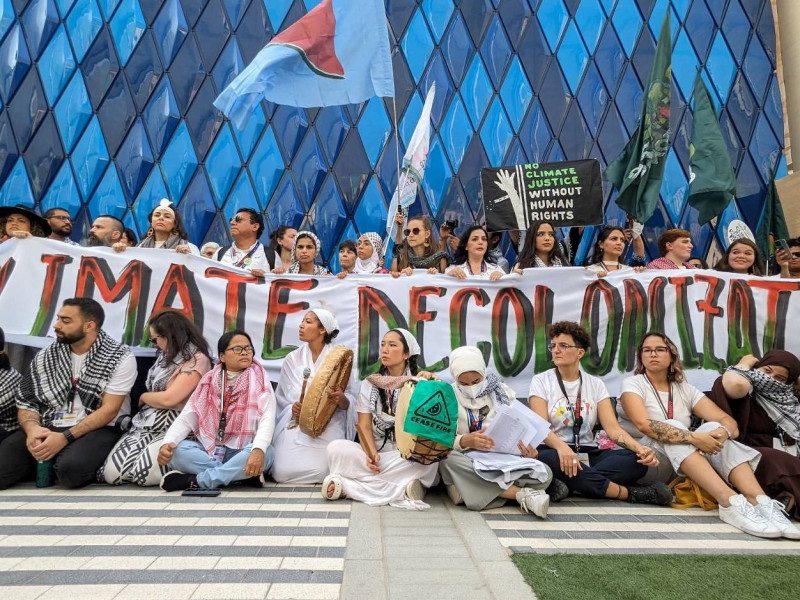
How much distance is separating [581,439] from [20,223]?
197 inches

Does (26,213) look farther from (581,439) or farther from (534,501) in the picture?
(581,439)

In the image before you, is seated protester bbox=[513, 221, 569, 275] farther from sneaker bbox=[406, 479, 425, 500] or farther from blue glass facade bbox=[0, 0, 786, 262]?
blue glass facade bbox=[0, 0, 786, 262]

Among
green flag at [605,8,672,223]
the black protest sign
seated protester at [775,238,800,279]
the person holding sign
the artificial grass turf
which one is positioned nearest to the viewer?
the artificial grass turf

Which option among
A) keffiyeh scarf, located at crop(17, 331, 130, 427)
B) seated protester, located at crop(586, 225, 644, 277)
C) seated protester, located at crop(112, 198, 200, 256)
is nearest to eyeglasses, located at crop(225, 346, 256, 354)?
keffiyeh scarf, located at crop(17, 331, 130, 427)

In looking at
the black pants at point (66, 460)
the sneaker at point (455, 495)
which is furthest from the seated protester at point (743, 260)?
the black pants at point (66, 460)

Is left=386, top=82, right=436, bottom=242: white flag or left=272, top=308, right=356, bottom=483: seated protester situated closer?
left=272, top=308, right=356, bottom=483: seated protester

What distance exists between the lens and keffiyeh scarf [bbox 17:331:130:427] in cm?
371

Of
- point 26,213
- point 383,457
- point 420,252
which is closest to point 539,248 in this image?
point 420,252

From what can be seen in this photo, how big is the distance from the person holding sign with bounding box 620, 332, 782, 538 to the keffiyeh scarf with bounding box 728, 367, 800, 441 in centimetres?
30

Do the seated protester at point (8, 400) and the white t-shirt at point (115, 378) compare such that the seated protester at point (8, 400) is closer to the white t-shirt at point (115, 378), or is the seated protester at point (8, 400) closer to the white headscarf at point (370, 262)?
the white t-shirt at point (115, 378)

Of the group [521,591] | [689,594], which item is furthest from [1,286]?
[689,594]

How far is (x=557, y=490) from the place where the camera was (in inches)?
135

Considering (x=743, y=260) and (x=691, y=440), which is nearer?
(x=691, y=440)

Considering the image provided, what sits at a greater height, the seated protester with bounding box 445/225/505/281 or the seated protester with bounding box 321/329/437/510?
the seated protester with bounding box 445/225/505/281
